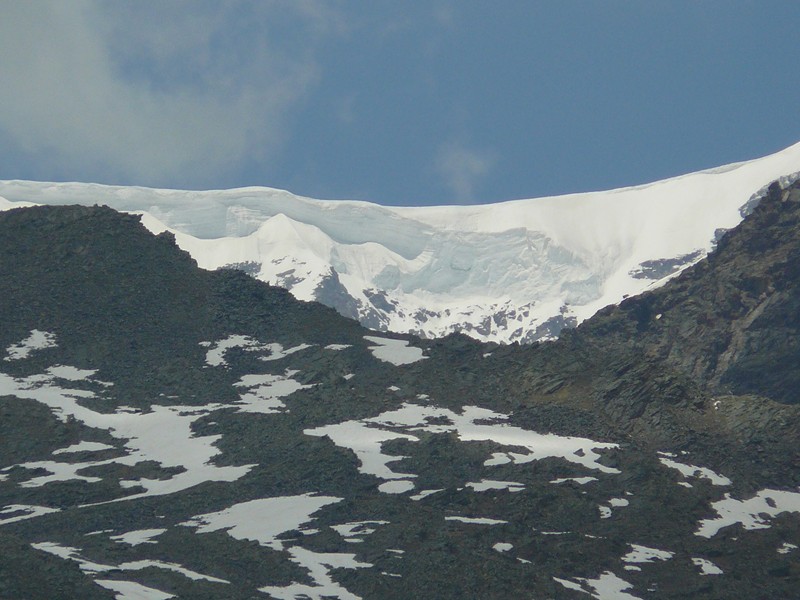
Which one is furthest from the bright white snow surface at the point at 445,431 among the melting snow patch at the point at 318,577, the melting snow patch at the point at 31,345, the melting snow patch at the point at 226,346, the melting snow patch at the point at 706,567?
the melting snow patch at the point at 31,345

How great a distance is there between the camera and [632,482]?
14550 cm

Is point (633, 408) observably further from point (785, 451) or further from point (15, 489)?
point (15, 489)

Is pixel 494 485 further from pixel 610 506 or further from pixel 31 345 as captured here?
pixel 31 345

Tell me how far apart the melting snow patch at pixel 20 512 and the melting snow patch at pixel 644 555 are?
49.2 meters

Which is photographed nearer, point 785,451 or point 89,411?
point 785,451

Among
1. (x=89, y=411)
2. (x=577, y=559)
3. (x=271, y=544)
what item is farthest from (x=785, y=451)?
(x=89, y=411)

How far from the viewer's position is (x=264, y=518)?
446 feet

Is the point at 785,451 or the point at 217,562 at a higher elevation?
the point at 785,451

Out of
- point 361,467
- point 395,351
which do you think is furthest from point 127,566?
point 395,351

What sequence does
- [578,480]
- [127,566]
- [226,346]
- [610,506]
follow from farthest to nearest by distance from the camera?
[226,346] → [578,480] → [610,506] → [127,566]

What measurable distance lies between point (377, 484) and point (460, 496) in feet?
29.0

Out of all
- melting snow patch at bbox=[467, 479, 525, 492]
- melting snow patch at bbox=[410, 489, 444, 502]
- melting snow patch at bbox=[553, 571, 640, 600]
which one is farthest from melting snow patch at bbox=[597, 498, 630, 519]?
melting snow patch at bbox=[553, 571, 640, 600]

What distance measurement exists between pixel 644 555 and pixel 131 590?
1648 inches

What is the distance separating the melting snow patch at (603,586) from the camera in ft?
389
